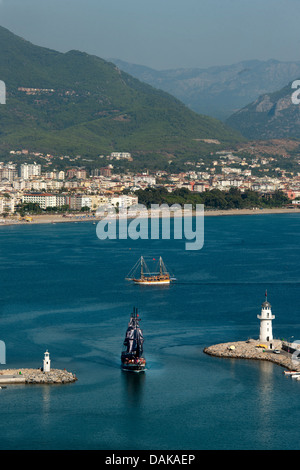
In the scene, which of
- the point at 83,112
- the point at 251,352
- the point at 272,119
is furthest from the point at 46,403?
the point at 272,119

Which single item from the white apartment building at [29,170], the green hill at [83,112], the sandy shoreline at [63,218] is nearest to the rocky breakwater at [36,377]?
the sandy shoreline at [63,218]

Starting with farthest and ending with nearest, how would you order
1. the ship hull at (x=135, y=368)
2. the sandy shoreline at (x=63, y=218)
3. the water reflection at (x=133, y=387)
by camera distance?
the sandy shoreline at (x=63, y=218), the ship hull at (x=135, y=368), the water reflection at (x=133, y=387)

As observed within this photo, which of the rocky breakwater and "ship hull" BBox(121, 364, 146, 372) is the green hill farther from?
the rocky breakwater

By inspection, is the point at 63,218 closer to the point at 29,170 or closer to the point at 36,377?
the point at 29,170

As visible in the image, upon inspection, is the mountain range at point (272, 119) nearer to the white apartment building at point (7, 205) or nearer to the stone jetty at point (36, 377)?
the white apartment building at point (7, 205)

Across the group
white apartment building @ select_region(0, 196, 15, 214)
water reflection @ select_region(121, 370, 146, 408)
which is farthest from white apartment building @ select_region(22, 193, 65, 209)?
water reflection @ select_region(121, 370, 146, 408)
